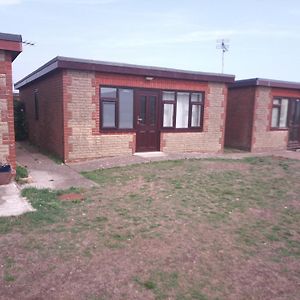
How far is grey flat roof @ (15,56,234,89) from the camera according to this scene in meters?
9.58

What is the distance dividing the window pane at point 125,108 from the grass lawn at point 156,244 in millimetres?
3887

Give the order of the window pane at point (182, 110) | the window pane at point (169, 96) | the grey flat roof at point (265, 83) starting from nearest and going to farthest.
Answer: the window pane at point (169, 96) < the window pane at point (182, 110) < the grey flat roof at point (265, 83)

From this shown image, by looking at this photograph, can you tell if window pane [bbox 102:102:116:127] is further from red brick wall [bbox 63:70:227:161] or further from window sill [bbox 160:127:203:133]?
window sill [bbox 160:127:203:133]

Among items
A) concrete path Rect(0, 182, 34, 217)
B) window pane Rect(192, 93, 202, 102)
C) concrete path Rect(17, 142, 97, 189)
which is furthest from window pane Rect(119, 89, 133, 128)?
concrete path Rect(0, 182, 34, 217)

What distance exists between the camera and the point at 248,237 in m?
4.71

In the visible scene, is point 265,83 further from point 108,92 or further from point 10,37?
point 10,37

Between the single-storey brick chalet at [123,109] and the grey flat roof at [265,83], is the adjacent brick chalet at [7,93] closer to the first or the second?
the single-storey brick chalet at [123,109]

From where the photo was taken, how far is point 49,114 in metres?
11.9

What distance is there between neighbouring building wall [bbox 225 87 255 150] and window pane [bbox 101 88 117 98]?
6962mm

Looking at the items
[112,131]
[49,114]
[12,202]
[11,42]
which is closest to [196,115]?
[112,131]

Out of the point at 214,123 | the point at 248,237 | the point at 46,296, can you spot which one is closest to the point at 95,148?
the point at 214,123

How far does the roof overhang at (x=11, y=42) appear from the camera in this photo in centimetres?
678

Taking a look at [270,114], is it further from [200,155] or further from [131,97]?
[131,97]

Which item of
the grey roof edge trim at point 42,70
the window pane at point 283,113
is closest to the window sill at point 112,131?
the grey roof edge trim at point 42,70
